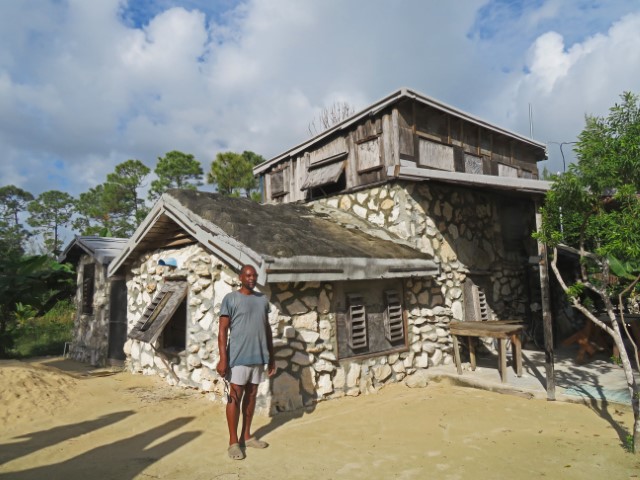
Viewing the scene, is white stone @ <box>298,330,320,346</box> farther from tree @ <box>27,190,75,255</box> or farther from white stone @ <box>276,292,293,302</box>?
tree @ <box>27,190,75,255</box>

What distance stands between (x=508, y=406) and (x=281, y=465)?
348cm

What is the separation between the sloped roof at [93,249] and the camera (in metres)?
10.5

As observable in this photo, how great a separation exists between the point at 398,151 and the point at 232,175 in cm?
1591

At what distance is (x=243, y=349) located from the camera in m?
4.43

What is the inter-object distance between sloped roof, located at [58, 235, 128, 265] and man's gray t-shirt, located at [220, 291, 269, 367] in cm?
725

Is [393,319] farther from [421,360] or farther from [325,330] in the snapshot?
[325,330]

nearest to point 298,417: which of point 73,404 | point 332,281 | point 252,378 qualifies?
point 252,378

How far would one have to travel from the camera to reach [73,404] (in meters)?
6.41

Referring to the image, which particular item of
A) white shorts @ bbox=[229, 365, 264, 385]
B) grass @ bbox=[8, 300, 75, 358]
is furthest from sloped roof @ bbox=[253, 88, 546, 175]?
grass @ bbox=[8, 300, 75, 358]

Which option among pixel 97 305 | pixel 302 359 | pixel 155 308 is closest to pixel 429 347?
pixel 302 359

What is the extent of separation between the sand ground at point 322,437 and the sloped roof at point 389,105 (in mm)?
5738

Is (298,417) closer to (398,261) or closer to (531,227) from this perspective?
(398,261)

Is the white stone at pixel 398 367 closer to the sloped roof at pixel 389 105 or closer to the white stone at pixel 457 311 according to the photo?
the white stone at pixel 457 311

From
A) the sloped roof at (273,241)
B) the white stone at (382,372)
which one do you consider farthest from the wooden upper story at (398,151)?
the white stone at (382,372)
